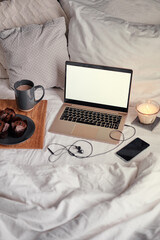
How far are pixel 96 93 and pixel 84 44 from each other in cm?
27

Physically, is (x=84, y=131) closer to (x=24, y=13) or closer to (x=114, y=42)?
(x=114, y=42)

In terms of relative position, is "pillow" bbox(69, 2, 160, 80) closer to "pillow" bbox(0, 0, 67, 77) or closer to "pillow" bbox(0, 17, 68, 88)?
"pillow" bbox(0, 17, 68, 88)

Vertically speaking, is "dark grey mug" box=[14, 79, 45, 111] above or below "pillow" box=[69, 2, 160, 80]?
below

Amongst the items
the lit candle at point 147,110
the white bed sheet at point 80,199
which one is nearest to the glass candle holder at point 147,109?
the lit candle at point 147,110

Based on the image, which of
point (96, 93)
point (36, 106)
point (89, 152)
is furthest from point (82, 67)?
point (89, 152)

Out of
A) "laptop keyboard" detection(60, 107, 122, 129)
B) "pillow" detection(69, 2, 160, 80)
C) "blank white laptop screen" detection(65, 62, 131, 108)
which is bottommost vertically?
"laptop keyboard" detection(60, 107, 122, 129)

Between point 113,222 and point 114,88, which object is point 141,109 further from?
point 113,222

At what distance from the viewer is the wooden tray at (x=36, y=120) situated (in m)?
1.38

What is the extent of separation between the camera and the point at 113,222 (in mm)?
1035

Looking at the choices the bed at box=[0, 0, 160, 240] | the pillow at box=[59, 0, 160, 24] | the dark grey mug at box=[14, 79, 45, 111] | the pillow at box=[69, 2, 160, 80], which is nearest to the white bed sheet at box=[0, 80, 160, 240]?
the bed at box=[0, 0, 160, 240]

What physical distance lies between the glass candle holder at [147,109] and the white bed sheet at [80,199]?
220 millimetres

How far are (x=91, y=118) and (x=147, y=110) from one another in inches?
10.5

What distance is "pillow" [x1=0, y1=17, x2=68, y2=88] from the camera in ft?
5.39

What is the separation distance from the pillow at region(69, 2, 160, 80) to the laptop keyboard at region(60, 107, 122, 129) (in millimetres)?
244
